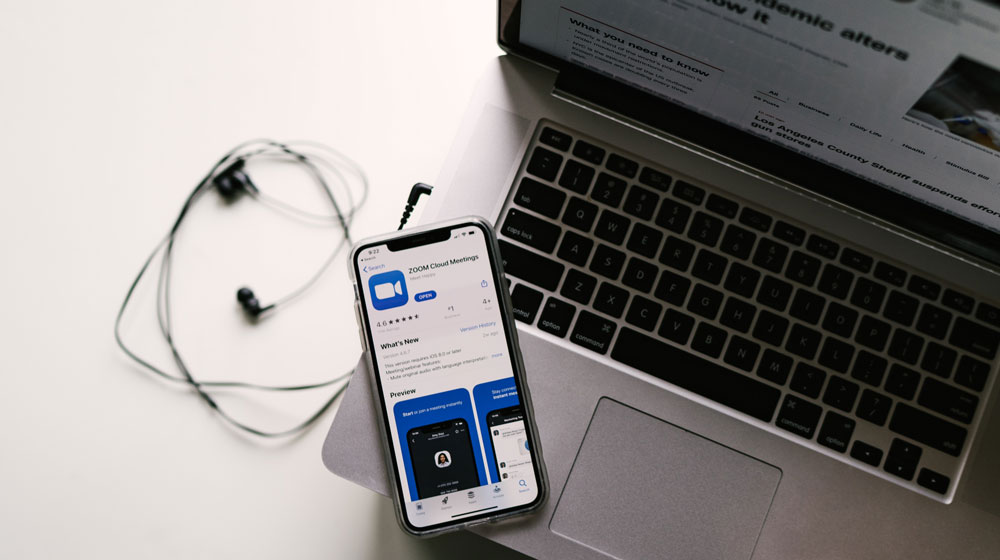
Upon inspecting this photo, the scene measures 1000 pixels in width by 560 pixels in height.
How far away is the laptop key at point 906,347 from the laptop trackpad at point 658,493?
0.45 ft

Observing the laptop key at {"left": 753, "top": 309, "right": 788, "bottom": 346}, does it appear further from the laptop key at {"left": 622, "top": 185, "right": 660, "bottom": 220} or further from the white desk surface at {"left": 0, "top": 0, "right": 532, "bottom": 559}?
the white desk surface at {"left": 0, "top": 0, "right": 532, "bottom": 559}

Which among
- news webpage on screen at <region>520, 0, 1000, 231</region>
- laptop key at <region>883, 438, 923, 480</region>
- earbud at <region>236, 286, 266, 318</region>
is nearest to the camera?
news webpage on screen at <region>520, 0, 1000, 231</region>

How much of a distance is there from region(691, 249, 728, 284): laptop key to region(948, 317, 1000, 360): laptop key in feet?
0.65

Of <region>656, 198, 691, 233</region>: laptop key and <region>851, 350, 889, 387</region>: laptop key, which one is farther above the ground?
<region>656, 198, 691, 233</region>: laptop key

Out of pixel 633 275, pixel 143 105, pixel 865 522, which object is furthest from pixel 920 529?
pixel 143 105

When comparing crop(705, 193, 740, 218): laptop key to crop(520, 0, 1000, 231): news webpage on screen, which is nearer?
crop(520, 0, 1000, 231): news webpage on screen

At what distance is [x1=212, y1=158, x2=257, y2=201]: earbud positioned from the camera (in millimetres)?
705

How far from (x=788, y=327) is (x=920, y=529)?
0.19 m

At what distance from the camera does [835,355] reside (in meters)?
0.56

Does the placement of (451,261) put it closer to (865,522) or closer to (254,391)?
(254,391)

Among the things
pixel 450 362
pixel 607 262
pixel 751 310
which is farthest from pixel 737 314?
pixel 450 362

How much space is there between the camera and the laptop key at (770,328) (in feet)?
1.86

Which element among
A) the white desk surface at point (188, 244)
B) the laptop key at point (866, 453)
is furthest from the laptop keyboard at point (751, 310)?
the white desk surface at point (188, 244)

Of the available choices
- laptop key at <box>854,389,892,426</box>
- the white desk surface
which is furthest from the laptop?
the white desk surface
